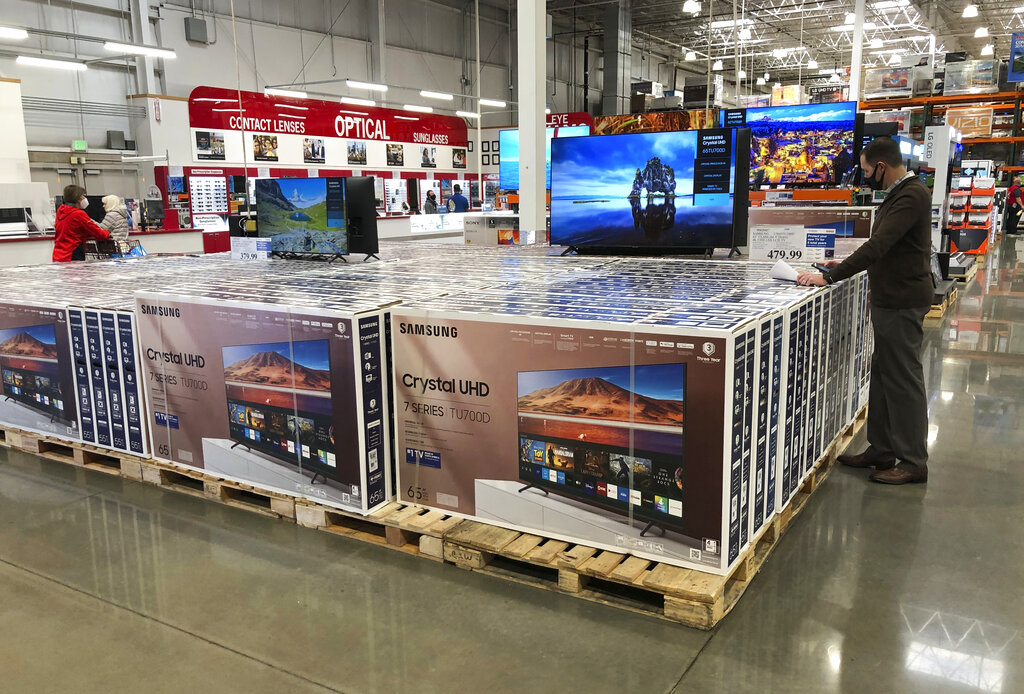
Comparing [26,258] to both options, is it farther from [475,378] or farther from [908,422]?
[908,422]

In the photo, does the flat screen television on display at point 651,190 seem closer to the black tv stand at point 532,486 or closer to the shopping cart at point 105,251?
the black tv stand at point 532,486

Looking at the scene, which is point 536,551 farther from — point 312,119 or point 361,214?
point 312,119

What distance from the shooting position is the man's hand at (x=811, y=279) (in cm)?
402

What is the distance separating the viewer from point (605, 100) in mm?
25969

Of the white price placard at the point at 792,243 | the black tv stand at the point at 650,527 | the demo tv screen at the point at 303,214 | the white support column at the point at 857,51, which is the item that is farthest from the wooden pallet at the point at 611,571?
the white support column at the point at 857,51

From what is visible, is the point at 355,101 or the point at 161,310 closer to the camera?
the point at 161,310

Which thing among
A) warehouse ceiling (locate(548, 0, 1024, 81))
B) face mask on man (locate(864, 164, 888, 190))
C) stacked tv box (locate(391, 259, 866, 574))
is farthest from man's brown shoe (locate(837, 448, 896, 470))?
warehouse ceiling (locate(548, 0, 1024, 81))

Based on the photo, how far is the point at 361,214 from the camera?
592cm

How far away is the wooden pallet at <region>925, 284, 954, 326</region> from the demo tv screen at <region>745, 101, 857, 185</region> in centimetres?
291

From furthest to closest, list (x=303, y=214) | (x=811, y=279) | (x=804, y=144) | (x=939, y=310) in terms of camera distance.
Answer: (x=939, y=310), (x=804, y=144), (x=303, y=214), (x=811, y=279)

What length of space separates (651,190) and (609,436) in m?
2.97

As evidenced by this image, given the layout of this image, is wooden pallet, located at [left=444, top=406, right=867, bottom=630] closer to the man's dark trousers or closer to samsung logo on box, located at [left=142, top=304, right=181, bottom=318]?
the man's dark trousers

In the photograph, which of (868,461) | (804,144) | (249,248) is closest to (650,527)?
(868,461)

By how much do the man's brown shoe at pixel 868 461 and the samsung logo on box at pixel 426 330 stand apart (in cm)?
276
